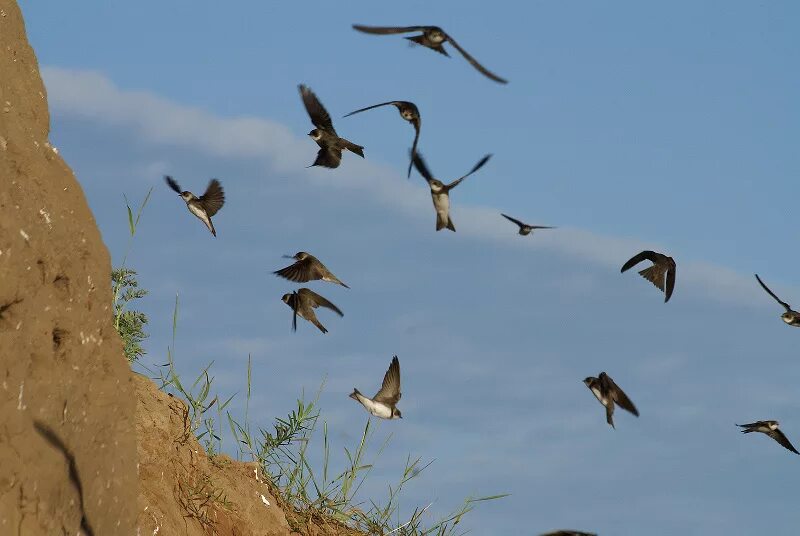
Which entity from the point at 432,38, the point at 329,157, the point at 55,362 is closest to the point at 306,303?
the point at 329,157

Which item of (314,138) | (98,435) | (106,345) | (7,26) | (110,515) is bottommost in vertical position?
(110,515)

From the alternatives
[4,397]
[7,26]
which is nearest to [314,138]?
[7,26]

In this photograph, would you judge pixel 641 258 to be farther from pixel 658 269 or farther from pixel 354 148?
pixel 354 148

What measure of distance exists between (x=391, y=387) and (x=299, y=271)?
1.94 meters

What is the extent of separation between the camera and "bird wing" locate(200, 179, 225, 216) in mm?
11102

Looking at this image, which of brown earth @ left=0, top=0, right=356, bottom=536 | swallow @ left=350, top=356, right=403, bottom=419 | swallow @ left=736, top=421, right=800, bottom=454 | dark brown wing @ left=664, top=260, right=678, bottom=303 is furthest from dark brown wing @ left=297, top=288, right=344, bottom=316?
swallow @ left=736, top=421, right=800, bottom=454

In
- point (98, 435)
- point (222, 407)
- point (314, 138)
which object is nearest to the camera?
point (98, 435)

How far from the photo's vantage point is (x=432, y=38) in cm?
917

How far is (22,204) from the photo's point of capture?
6.02m

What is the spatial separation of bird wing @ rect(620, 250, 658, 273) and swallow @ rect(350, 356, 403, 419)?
317 cm

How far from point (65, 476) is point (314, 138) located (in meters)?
5.51

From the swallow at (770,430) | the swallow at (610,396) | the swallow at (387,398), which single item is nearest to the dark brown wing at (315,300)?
the swallow at (387,398)

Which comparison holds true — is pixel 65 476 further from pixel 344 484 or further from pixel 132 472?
pixel 344 484

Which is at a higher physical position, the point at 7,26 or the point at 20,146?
the point at 7,26
